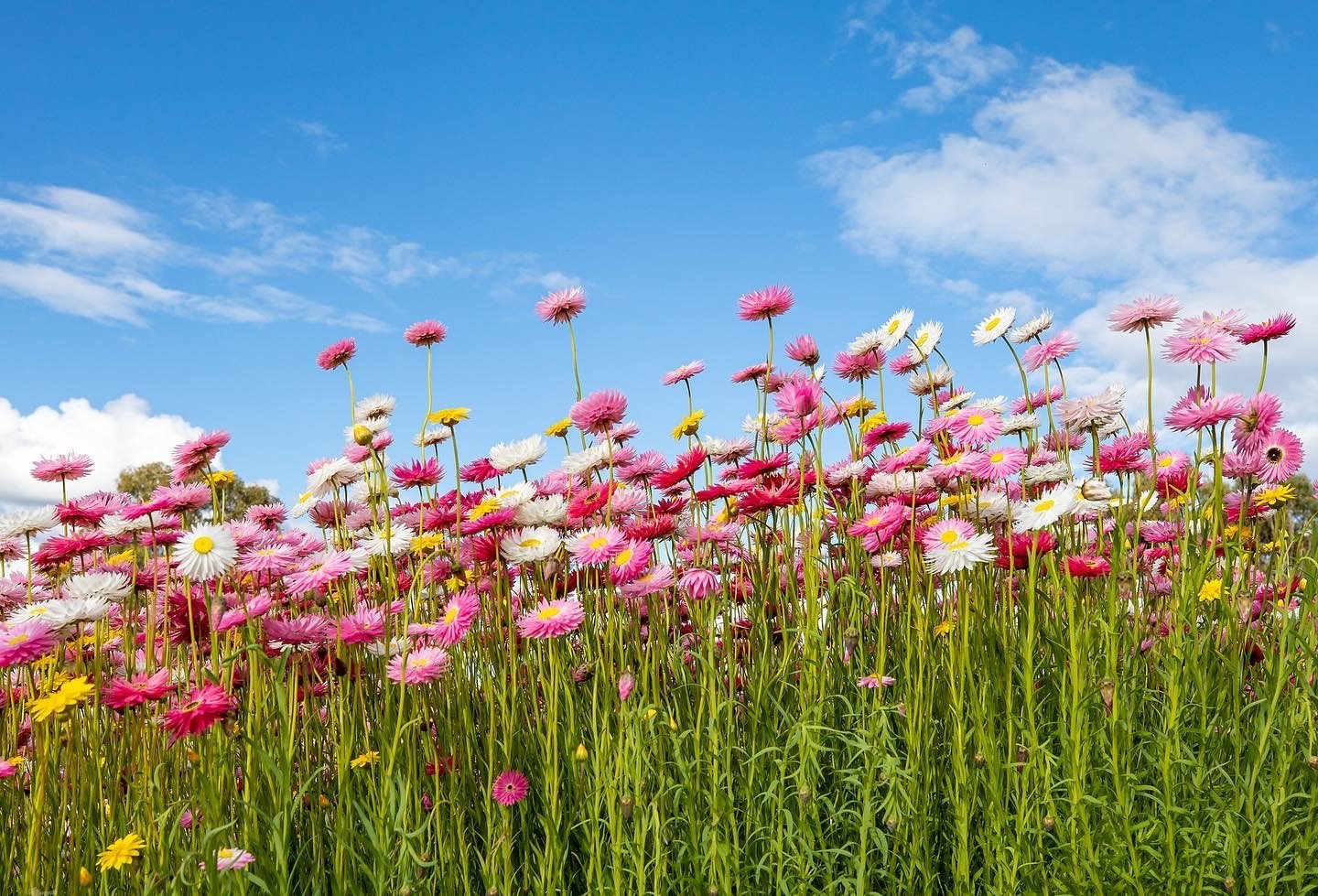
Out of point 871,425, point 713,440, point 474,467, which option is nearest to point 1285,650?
point 871,425

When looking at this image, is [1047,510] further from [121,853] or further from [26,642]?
[26,642]

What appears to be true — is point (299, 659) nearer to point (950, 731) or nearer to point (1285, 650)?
point (950, 731)

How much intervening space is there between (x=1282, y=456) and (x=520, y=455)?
2393 mm

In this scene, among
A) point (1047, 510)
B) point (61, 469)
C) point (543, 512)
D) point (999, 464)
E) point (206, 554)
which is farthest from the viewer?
point (61, 469)

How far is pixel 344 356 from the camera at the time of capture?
334 cm

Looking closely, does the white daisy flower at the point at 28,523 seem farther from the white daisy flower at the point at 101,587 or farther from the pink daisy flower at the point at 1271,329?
the pink daisy flower at the point at 1271,329

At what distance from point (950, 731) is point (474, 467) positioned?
175 centimetres

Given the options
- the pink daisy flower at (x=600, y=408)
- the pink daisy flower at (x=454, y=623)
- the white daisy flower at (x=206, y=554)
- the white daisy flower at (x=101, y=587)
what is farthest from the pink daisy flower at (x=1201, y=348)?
the white daisy flower at (x=101, y=587)

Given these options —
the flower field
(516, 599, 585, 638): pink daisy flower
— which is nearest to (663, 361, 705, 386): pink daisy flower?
the flower field

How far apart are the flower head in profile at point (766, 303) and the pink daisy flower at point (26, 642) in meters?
2.19

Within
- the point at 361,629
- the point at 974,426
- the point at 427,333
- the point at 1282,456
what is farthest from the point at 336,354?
the point at 1282,456

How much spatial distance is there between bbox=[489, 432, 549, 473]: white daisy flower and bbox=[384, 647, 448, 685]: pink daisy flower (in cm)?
91

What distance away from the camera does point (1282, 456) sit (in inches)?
121

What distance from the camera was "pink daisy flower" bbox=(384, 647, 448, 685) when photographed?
240 cm
